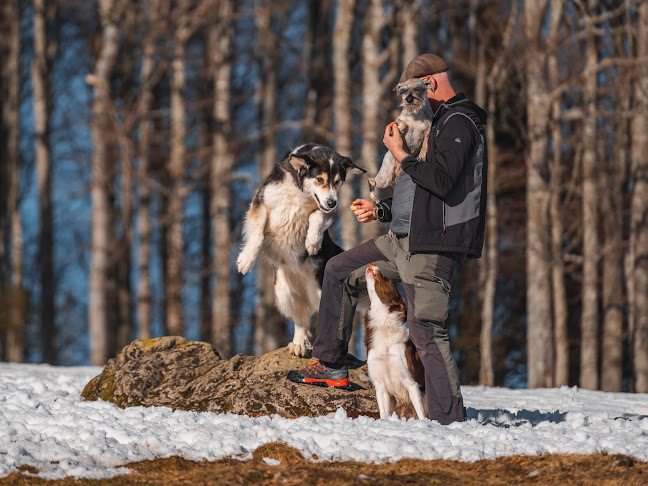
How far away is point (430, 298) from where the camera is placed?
16.9 ft

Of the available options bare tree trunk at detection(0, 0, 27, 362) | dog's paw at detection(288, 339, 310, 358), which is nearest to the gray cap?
dog's paw at detection(288, 339, 310, 358)

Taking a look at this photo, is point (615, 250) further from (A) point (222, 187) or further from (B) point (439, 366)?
(B) point (439, 366)

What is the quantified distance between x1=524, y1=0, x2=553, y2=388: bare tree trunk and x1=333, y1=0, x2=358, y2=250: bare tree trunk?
3383mm

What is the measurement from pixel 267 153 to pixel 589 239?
24.6 ft

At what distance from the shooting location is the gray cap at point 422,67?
533cm

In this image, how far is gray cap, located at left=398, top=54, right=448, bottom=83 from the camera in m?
5.33

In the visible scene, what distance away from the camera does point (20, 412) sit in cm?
610

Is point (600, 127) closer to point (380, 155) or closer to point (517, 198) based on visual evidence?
point (517, 198)

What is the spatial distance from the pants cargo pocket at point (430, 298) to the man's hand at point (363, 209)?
0.66 meters

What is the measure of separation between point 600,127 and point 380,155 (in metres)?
5.22

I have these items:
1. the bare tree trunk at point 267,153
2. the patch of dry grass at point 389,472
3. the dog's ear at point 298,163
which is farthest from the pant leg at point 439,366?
the bare tree trunk at point 267,153

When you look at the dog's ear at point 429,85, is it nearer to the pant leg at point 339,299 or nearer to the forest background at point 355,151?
the pant leg at point 339,299

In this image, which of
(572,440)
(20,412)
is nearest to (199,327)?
(20,412)

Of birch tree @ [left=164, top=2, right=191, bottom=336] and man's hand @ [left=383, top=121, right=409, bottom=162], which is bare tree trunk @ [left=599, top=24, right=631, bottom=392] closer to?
birch tree @ [left=164, top=2, right=191, bottom=336]
